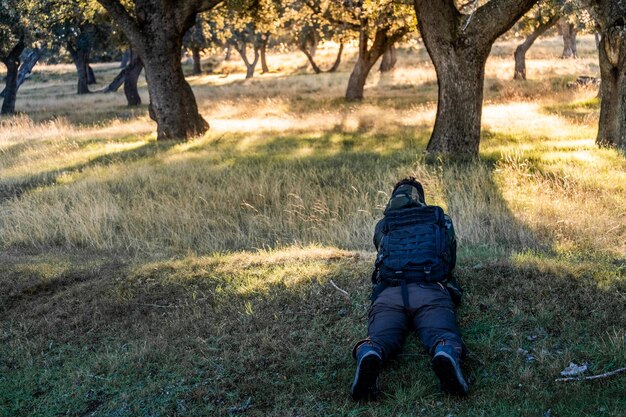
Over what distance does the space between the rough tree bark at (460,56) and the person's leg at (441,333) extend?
6.90 m

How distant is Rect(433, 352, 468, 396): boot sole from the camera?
3.91m

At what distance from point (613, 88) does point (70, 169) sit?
10.8 m

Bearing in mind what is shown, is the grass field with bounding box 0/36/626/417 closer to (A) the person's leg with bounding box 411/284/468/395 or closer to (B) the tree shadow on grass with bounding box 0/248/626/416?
(B) the tree shadow on grass with bounding box 0/248/626/416

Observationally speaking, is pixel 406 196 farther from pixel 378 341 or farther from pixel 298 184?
pixel 298 184

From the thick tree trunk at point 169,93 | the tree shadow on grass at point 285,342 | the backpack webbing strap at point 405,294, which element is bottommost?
the tree shadow on grass at point 285,342

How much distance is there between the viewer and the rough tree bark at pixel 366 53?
2230 cm

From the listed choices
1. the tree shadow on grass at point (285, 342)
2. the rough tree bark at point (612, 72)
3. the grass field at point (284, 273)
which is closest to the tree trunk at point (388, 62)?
the grass field at point (284, 273)

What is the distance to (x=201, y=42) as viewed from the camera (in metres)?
35.8

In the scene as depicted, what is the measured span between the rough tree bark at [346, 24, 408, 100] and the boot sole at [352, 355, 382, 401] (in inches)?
761

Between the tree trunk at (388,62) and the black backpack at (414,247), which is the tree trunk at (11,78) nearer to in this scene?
the tree trunk at (388,62)

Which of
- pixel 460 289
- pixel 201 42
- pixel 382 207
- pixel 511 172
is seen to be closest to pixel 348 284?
pixel 460 289

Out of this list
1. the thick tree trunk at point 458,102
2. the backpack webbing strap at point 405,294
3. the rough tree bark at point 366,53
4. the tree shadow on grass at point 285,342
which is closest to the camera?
the tree shadow on grass at point 285,342

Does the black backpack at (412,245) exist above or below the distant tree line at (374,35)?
below

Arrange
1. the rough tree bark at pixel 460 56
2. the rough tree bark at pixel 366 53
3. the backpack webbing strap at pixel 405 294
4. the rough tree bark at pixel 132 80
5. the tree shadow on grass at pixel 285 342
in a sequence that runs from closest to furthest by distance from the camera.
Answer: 1. the tree shadow on grass at pixel 285 342
2. the backpack webbing strap at pixel 405 294
3. the rough tree bark at pixel 460 56
4. the rough tree bark at pixel 366 53
5. the rough tree bark at pixel 132 80
